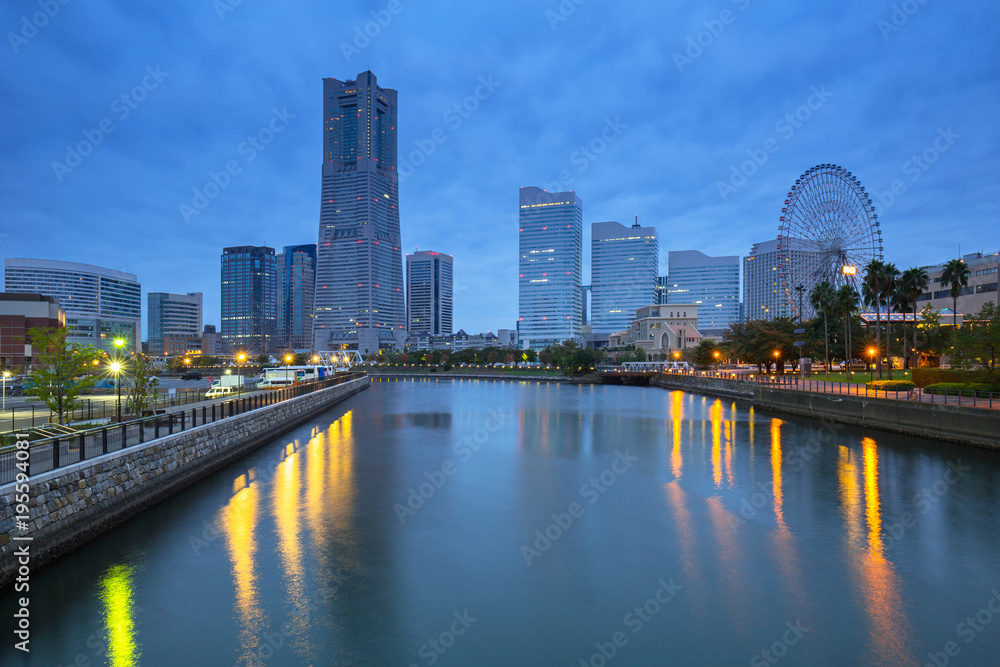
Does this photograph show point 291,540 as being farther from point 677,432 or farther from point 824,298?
point 824,298

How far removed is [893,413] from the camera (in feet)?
124

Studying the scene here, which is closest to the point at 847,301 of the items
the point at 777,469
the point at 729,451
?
the point at 729,451

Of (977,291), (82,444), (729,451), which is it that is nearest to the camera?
(82,444)

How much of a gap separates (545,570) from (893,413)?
35.4m

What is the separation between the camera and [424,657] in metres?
11.2

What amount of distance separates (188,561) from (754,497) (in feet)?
71.9

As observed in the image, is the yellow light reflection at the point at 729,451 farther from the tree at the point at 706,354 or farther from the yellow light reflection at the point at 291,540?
the tree at the point at 706,354

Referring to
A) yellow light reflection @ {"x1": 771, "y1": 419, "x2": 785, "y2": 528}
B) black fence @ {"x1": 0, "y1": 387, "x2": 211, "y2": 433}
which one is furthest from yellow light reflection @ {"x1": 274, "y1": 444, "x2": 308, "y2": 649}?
yellow light reflection @ {"x1": 771, "y1": 419, "x2": 785, "y2": 528}

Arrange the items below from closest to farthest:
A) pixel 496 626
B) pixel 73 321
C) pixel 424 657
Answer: pixel 424 657, pixel 496 626, pixel 73 321

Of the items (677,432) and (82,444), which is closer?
(82,444)

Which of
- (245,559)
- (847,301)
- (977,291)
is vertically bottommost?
(245,559)

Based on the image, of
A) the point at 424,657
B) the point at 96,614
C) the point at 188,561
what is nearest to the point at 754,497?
the point at 424,657

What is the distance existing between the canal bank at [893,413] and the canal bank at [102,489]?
42.7m

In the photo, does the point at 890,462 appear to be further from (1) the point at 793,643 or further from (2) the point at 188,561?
(2) the point at 188,561
